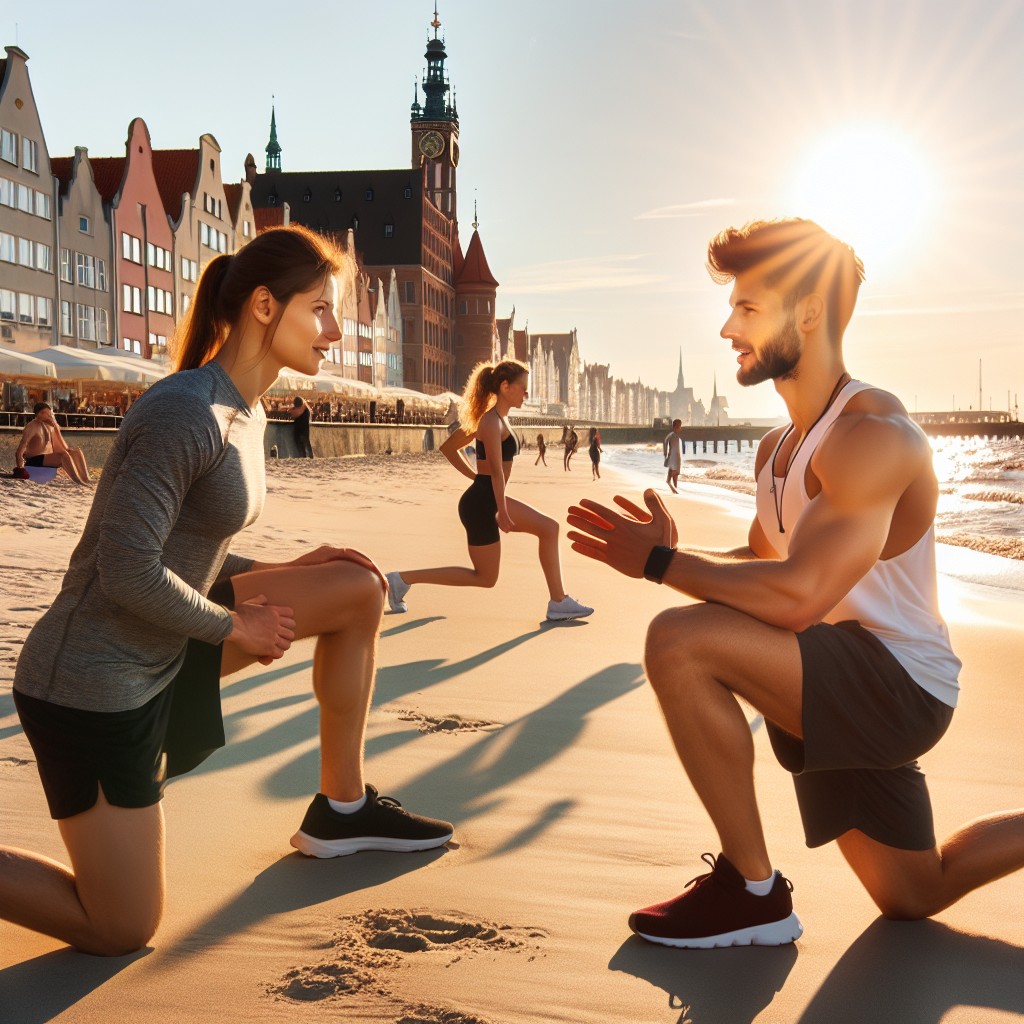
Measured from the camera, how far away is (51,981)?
2.32m

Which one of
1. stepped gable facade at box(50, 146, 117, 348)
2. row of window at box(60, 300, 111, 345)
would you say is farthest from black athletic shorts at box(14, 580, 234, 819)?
row of window at box(60, 300, 111, 345)

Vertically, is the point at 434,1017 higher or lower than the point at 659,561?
lower

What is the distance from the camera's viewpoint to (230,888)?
9.27ft

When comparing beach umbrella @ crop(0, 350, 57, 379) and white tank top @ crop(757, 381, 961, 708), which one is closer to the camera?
white tank top @ crop(757, 381, 961, 708)

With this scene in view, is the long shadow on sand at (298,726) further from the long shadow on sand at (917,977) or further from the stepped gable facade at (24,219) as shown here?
the stepped gable facade at (24,219)

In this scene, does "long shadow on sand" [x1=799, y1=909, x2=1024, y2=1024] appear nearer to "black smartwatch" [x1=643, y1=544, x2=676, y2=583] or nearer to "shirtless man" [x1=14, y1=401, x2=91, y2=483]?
"black smartwatch" [x1=643, y1=544, x2=676, y2=583]

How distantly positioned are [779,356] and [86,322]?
43.7 meters

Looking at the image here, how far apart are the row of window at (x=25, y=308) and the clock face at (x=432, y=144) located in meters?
80.2

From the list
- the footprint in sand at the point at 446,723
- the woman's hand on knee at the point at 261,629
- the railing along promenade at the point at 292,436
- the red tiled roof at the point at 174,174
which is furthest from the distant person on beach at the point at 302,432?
the red tiled roof at the point at 174,174

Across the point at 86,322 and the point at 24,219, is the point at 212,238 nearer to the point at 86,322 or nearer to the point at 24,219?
the point at 86,322

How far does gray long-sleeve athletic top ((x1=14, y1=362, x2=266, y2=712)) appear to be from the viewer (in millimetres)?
2391

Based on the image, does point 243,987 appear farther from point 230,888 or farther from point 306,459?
point 306,459

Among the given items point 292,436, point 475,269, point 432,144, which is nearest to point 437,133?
point 432,144

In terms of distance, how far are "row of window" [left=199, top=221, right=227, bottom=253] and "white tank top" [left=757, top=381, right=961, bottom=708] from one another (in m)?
54.7
